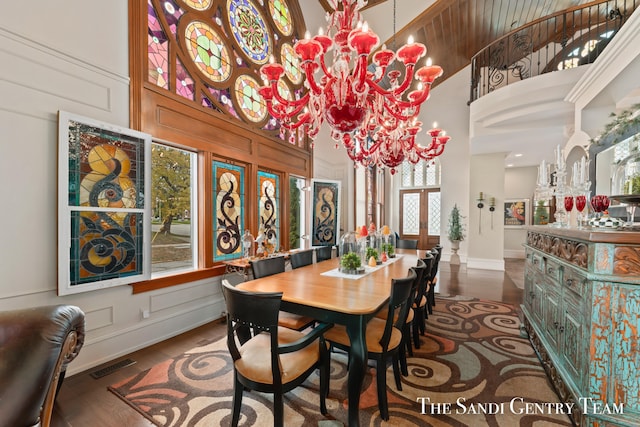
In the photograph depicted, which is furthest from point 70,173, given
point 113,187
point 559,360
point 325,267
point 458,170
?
point 458,170

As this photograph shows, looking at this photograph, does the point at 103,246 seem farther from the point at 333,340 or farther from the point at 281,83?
the point at 281,83

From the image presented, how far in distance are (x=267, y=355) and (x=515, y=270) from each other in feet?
24.5

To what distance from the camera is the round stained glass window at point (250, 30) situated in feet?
12.2

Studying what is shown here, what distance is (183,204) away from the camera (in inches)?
124

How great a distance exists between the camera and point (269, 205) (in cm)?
428

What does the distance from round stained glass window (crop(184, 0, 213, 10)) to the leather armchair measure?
3.63 metres

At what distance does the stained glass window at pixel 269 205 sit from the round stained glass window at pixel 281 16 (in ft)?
8.98

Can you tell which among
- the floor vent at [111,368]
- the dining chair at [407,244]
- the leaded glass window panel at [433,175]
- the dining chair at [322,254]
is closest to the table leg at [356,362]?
the dining chair at [322,254]

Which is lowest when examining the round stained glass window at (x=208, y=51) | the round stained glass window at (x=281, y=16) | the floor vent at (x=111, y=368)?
the floor vent at (x=111, y=368)

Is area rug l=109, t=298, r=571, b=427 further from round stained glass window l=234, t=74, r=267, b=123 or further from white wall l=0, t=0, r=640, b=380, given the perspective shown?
round stained glass window l=234, t=74, r=267, b=123

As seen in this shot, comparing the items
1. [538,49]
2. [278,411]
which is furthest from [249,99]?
[538,49]

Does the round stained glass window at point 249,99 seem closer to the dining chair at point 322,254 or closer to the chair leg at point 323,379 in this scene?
the dining chair at point 322,254

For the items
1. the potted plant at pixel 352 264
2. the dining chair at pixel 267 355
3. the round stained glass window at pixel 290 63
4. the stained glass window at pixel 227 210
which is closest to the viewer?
the dining chair at pixel 267 355

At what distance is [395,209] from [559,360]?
296 inches
